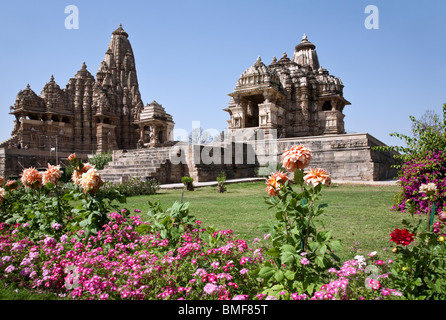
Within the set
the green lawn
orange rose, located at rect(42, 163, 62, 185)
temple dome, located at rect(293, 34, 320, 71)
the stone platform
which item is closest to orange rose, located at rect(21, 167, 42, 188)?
orange rose, located at rect(42, 163, 62, 185)

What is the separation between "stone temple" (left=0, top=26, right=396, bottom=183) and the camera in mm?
15289

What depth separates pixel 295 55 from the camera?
31.9m

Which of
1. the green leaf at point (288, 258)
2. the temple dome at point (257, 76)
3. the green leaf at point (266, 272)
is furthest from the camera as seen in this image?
the temple dome at point (257, 76)

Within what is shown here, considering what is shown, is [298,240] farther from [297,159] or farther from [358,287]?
[297,159]

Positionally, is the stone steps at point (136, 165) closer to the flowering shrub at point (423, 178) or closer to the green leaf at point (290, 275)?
the flowering shrub at point (423, 178)

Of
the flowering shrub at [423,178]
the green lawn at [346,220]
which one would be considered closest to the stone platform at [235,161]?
the green lawn at [346,220]

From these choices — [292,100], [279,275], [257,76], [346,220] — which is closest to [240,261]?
[279,275]

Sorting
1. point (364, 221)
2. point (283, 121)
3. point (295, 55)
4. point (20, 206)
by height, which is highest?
point (295, 55)

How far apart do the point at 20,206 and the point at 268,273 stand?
15.8 ft

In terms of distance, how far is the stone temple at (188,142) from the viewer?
15.3 meters

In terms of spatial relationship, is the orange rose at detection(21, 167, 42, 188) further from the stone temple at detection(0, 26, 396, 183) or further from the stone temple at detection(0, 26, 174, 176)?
the stone temple at detection(0, 26, 174, 176)

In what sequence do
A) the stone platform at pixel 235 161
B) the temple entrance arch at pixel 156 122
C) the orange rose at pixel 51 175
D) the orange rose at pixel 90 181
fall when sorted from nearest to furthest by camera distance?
1. the orange rose at pixel 90 181
2. the orange rose at pixel 51 175
3. the stone platform at pixel 235 161
4. the temple entrance arch at pixel 156 122
